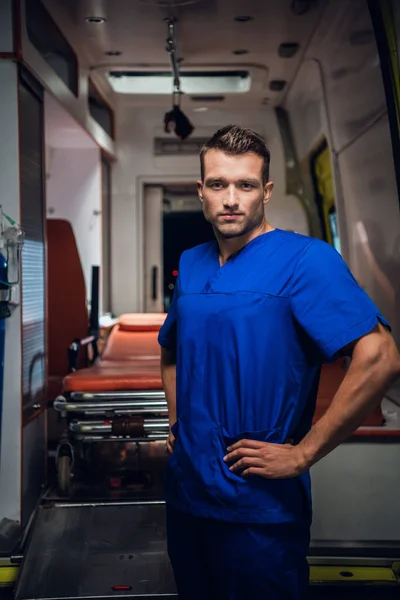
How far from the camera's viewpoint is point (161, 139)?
634 cm

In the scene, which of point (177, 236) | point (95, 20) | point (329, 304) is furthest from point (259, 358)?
point (177, 236)

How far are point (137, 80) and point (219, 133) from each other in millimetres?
4261

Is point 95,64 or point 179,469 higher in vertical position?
point 95,64

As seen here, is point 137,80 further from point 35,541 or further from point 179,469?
point 179,469

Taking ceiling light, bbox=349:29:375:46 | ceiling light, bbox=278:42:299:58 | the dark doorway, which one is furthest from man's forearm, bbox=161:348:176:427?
the dark doorway

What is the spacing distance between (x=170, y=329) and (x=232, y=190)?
512mm

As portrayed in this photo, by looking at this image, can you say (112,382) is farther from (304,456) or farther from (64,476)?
(304,456)

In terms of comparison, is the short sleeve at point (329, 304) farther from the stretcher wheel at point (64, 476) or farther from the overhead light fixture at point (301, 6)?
the overhead light fixture at point (301, 6)

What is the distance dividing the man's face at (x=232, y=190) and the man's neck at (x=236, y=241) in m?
0.05

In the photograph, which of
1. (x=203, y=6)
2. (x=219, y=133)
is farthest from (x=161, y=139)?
(x=219, y=133)

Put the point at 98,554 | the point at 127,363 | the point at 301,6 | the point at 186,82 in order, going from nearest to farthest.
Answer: the point at 98,554
the point at 301,6
the point at 127,363
the point at 186,82

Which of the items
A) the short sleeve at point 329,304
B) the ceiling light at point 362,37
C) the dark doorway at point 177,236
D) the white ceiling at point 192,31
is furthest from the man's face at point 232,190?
the dark doorway at point 177,236

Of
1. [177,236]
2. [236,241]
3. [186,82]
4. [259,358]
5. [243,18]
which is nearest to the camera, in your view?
[259,358]

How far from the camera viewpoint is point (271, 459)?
4.91 feet
